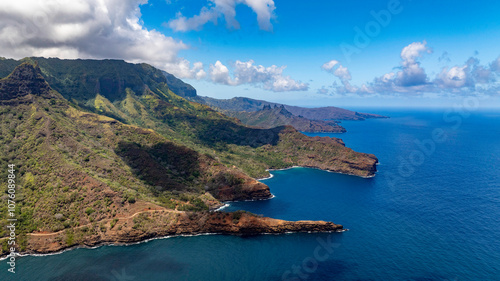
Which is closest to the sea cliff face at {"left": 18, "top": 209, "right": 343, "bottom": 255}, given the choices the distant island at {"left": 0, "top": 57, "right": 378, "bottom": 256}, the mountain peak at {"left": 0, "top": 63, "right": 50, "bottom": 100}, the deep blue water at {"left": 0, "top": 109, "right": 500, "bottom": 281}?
the distant island at {"left": 0, "top": 57, "right": 378, "bottom": 256}

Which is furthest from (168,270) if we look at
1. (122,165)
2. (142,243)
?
(122,165)

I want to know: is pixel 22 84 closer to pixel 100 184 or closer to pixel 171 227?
pixel 100 184

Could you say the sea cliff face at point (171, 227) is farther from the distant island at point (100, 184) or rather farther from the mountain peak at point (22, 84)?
the mountain peak at point (22, 84)

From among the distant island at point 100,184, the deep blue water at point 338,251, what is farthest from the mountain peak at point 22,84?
the deep blue water at point 338,251

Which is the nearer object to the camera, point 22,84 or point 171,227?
point 171,227

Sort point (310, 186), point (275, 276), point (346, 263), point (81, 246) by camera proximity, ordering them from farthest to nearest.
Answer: point (310, 186) < point (81, 246) < point (346, 263) < point (275, 276)

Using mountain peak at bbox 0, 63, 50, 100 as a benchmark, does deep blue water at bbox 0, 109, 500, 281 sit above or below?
below

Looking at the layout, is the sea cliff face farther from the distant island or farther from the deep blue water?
the deep blue water

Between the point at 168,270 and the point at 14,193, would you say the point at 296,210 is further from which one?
the point at 14,193

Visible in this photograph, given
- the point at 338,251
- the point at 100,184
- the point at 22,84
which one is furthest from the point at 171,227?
the point at 22,84
